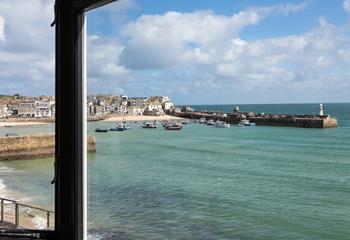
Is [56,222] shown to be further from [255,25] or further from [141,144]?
[141,144]

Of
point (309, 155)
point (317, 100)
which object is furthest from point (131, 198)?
point (317, 100)

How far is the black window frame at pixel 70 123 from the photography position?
105 centimetres

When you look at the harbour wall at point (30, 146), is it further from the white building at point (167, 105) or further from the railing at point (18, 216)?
the white building at point (167, 105)

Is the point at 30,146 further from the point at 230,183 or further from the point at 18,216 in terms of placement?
the point at 230,183

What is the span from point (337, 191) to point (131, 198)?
6.01 m

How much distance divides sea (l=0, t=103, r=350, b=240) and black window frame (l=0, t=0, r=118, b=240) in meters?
6.62

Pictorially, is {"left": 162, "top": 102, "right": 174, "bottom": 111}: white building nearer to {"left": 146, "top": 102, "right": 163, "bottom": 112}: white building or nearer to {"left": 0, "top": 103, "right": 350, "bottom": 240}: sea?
{"left": 146, "top": 102, "right": 163, "bottom": 112}: white building

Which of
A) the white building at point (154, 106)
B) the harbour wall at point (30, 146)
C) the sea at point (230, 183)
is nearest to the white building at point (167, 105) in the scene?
the white building at point (154, 106)

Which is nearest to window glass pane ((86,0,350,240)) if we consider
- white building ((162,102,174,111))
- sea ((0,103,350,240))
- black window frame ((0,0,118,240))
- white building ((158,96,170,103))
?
sea ((0,103,350,240))

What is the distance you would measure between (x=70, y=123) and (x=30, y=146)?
1.24m

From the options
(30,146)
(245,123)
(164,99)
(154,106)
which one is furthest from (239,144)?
(30,146)

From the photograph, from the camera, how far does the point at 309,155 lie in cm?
1459

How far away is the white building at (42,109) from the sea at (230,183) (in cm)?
634

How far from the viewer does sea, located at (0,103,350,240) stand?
9.90 metres
